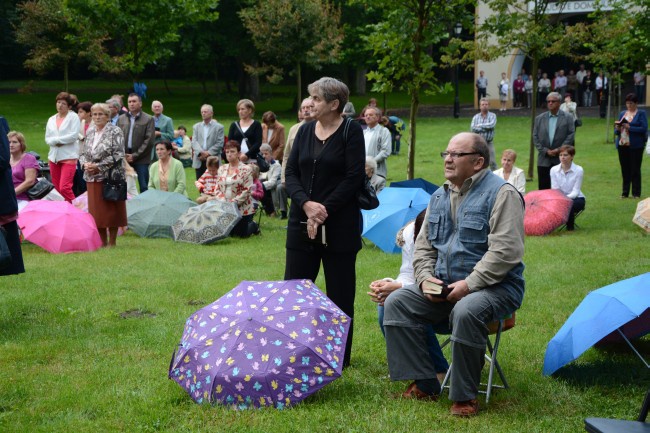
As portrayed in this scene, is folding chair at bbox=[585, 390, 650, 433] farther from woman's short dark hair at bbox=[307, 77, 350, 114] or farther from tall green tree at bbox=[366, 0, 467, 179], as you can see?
tall green tree at bbox=[366, 0, 467, 179]

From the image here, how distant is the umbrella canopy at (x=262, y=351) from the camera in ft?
18.6

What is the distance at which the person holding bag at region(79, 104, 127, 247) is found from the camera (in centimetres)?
1157

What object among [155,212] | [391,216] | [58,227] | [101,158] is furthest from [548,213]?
[58,227]

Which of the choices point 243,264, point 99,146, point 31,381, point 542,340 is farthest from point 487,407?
point 99,146

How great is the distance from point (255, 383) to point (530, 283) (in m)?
4.94

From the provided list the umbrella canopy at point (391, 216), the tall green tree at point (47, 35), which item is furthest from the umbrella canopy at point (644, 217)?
the tall green tree at point (47, 35)

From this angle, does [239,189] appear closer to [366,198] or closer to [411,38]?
[411,38]

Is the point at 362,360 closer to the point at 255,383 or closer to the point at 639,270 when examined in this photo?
the point at 255,383

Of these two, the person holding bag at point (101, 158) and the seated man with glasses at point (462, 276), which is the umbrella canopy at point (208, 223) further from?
the seated man with glasses at point (462, 276)

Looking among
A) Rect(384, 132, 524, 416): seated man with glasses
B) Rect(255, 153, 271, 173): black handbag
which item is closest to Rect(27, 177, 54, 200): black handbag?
Rect(255, 153, 271, 173): black handbag

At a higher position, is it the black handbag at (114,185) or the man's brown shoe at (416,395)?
the black handbag at (114,185)

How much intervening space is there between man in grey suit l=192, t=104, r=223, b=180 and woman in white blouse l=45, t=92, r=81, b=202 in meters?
2.30

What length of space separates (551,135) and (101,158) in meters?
7.96

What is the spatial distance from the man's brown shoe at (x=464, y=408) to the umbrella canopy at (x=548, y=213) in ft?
26.8
